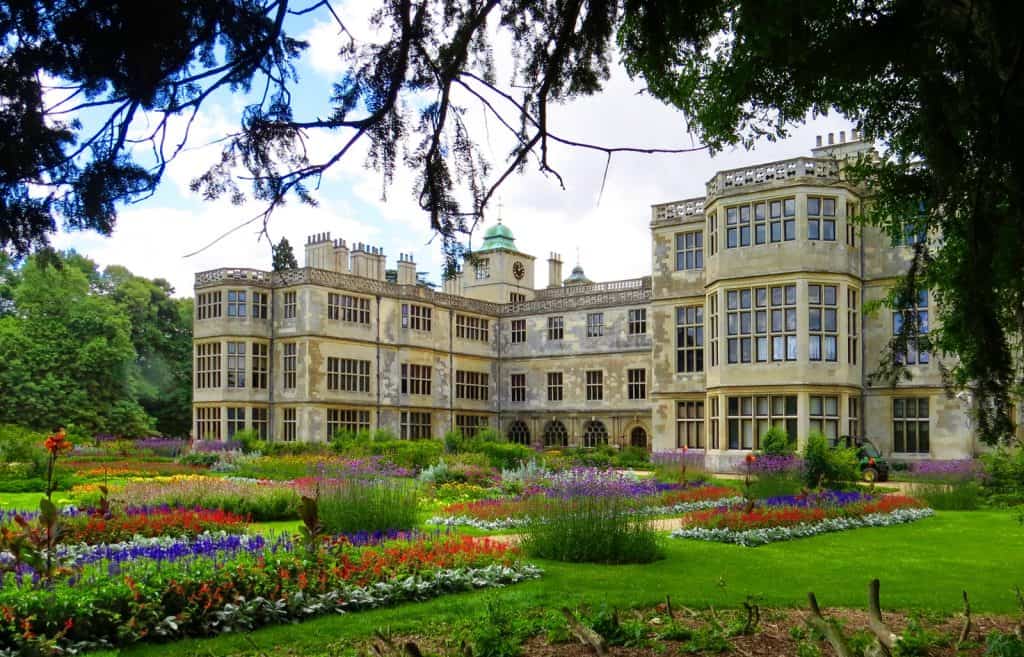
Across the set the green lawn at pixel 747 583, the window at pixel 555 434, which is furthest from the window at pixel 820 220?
the window at pixel 555 434

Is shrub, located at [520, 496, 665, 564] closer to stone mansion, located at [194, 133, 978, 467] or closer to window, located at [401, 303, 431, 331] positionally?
stone mansion, located at [194, 133, 978, 467]

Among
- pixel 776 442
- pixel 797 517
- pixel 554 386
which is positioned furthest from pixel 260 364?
pixel 797 517

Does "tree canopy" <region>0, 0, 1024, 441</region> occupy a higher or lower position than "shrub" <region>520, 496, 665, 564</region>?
higher

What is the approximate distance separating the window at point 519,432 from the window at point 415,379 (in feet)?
16.1

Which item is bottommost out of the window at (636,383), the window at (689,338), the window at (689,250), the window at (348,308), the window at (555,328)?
the window at (636,383)

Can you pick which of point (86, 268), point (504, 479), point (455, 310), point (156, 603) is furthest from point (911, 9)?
point (86, 268)

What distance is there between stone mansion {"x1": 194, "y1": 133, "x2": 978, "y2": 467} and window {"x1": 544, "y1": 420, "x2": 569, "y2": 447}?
0.12m

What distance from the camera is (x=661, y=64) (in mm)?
4992

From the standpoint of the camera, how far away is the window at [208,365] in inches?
1262

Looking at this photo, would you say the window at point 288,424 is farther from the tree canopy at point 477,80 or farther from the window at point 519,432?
the tree canopy at point 477,80

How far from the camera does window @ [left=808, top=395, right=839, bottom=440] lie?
883 inches

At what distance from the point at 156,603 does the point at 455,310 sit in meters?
32.1

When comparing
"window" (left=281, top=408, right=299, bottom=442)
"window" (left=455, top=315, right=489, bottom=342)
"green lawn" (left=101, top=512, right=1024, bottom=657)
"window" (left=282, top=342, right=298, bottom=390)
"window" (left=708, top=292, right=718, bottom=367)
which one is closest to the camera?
"green lawn" (left=101, top=512, right=1024, bottom=657)

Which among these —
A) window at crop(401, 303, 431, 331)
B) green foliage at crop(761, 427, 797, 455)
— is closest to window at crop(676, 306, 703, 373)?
green foliage at crop(761, 427, 797, 455)
